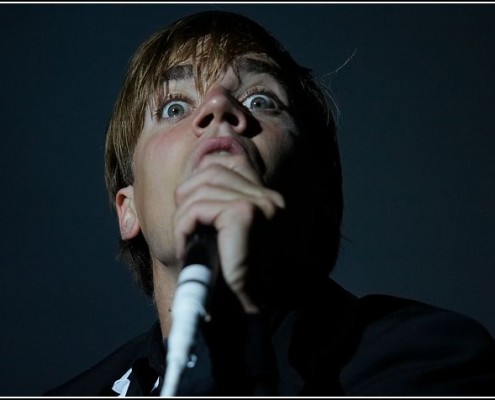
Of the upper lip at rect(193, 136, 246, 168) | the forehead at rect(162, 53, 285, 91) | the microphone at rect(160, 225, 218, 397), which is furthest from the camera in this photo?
the forehead at rect(162, 53, 285, 91)

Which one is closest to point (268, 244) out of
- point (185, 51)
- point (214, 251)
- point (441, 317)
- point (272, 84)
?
point (214, 251)

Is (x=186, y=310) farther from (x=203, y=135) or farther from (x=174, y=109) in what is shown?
(x=174, y=109)

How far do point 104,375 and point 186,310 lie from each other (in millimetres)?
716

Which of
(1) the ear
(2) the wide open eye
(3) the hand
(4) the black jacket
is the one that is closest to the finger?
(3) the hand

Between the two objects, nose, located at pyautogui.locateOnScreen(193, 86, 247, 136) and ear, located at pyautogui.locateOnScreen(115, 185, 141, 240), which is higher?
nose, located at pyautogui.locateOnScreen(193, 86, 247, 136)

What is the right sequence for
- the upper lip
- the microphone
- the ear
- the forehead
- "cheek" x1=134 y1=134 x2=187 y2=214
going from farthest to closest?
the ear
the forehead
"cheek" x1=134 y1=134 x2=187 y2=214
the upper lip
the microphone

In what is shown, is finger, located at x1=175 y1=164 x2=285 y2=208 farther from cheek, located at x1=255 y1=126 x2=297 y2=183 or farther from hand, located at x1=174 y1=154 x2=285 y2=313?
cheek, located at x1=255 y1=126 x2=297 y2=183

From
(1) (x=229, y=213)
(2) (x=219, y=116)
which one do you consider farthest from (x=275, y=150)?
(1) (x=229, y=213)

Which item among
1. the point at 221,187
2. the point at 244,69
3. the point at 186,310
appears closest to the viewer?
the point at 186,310

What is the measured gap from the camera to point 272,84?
1.14 metres

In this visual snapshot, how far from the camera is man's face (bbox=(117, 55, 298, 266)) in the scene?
0.91 meters

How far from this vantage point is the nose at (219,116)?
0.92m

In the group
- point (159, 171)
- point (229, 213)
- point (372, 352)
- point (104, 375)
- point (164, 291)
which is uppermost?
point (229, 213)

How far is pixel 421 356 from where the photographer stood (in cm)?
78
